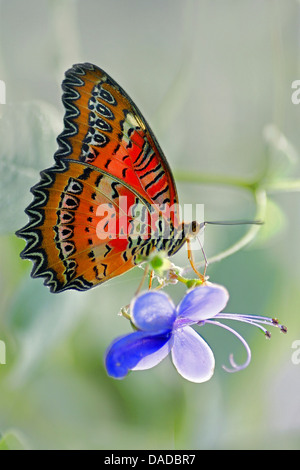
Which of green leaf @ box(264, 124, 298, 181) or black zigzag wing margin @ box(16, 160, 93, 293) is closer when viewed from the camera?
black zigzag wing margin @ box(16, 160, 93, 293)

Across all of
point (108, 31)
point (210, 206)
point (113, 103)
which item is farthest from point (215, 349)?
point (108, 31)

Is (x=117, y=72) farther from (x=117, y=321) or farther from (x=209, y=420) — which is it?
(x=209, y=420)

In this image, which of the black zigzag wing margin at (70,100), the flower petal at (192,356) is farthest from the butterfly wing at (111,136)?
the flower petal at (192,356)

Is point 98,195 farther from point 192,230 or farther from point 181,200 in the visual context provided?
point 181,200

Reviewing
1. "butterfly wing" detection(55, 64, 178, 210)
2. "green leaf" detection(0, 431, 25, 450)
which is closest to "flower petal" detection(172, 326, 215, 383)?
"butterfly wing" detection(55, 64, 178, 210)

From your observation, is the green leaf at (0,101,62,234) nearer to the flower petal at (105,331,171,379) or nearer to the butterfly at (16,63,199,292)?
the butterfly at (16,63,199,292)

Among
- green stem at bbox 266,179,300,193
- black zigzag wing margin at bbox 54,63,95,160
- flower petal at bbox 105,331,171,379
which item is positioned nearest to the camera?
flower petal at bbox 105,331,171,379

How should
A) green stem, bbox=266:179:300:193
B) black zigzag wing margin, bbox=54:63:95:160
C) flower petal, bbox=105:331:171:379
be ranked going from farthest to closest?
green stem, bbox=266:179:300:193
black zigzag wing margin, bbox=54:63:95:160
flower petal, bbox=105:331:171:379

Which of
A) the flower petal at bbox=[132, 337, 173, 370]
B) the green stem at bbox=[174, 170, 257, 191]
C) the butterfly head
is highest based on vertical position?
the green stem at bbox=[174, 170, 257, 191]

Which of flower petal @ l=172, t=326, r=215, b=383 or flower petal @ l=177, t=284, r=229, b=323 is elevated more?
flower petal @ l=177, t=284, r=229, b=323
